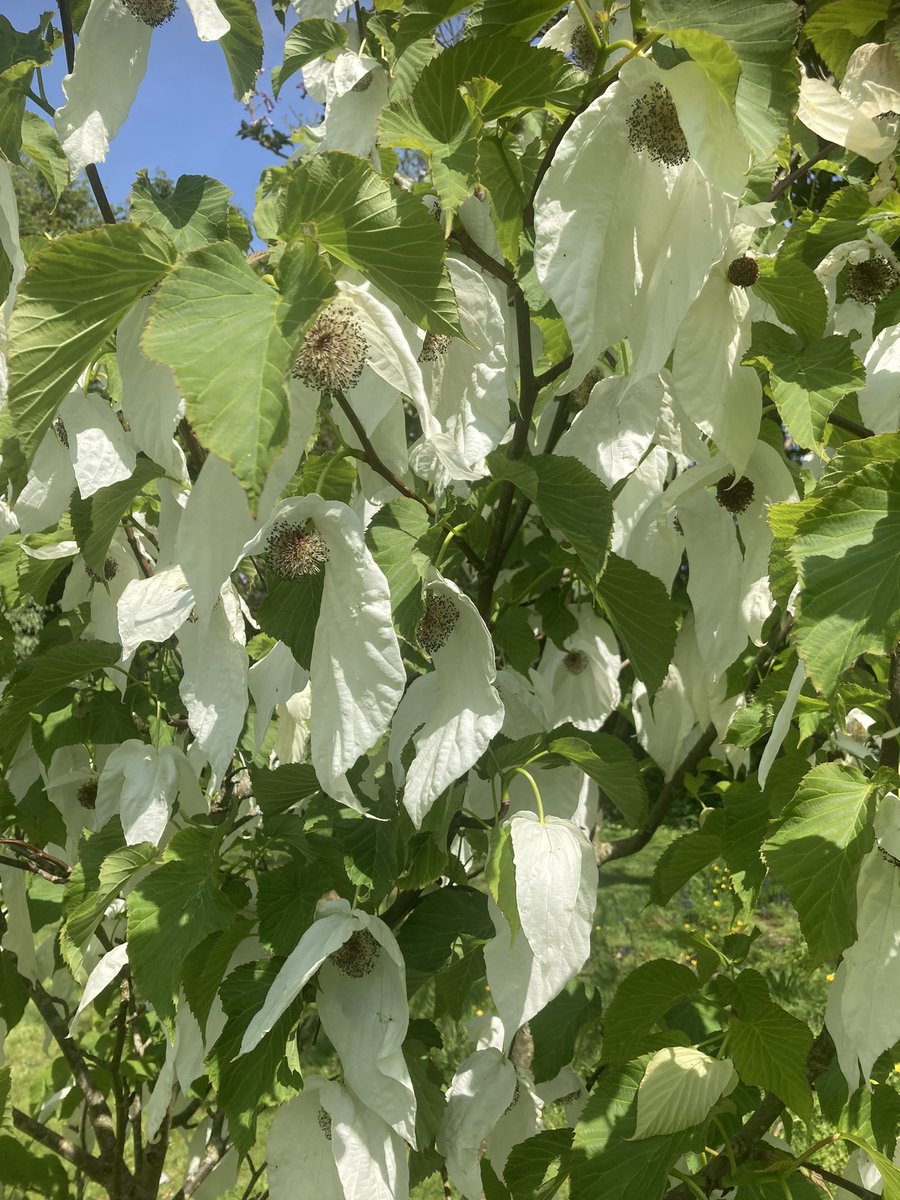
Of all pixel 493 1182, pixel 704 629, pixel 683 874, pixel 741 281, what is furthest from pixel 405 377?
pixel 493 1182

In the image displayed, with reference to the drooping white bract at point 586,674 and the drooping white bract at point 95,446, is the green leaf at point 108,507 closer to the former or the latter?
the drooping white bract at point 95,446

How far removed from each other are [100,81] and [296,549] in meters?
0.61

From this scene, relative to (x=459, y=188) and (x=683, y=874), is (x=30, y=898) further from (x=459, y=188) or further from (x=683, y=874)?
(x=459, y=188)

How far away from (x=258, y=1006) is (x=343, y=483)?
1.67 feet

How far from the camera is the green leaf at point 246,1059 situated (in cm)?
95

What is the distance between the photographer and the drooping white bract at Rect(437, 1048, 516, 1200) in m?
1.14

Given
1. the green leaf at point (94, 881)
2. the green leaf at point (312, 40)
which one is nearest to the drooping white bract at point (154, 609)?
the green leaf at point (94, 881)

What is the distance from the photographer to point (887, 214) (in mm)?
941

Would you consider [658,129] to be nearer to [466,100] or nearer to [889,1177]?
[466,100]

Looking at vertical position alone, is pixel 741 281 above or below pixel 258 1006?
above

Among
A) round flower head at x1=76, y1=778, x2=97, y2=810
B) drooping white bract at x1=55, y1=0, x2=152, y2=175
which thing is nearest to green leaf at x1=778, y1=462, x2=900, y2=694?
drooping white bract at x1=55, y1=0, x2=152, y2=175

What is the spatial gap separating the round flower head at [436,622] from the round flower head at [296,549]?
165 millimetres

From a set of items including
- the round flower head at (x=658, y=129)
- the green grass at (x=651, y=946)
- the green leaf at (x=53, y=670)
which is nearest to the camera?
the round flower head at (x=658, y=129)

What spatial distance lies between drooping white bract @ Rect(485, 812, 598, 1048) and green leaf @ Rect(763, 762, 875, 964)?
0.55 ft
